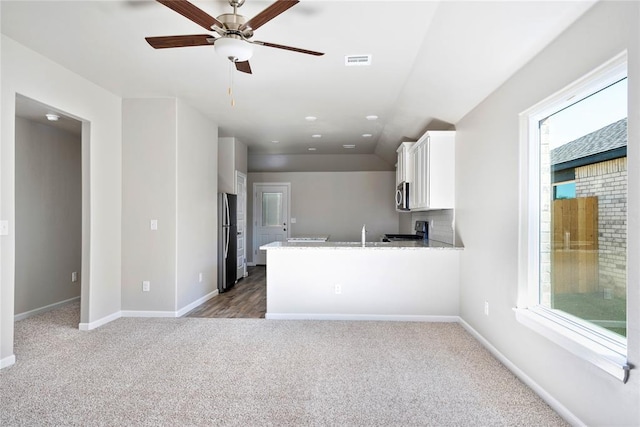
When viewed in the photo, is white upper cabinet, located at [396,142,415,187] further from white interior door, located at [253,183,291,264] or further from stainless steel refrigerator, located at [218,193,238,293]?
white interior door, located at [253,183,291,264]

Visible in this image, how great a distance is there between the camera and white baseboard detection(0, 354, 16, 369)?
111 inches

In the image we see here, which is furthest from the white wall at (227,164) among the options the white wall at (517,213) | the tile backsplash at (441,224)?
the white wall at (517,213)

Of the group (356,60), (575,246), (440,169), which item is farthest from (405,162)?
(575,246)

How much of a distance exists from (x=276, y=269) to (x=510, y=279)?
2.44 meters

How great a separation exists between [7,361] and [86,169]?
1.86 metres

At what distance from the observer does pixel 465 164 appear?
3863mm

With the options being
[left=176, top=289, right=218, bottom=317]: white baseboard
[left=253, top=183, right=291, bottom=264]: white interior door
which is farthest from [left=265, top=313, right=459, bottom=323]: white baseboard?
[left=253, top=183, right=291, bottom=264]: white interior door

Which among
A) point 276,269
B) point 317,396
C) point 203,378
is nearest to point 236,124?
point 276,269

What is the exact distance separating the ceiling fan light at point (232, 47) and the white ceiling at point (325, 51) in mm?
364

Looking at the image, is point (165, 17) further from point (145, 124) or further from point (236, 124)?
point (236, 124)

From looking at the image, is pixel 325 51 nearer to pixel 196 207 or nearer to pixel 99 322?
pixel 196 207

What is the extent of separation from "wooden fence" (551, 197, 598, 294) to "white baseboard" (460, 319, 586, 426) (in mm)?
644

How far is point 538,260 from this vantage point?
8.58ft

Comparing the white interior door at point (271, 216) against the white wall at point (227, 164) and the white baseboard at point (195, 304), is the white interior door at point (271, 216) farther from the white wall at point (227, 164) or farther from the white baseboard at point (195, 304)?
the white baseboard at point (195, 304)
